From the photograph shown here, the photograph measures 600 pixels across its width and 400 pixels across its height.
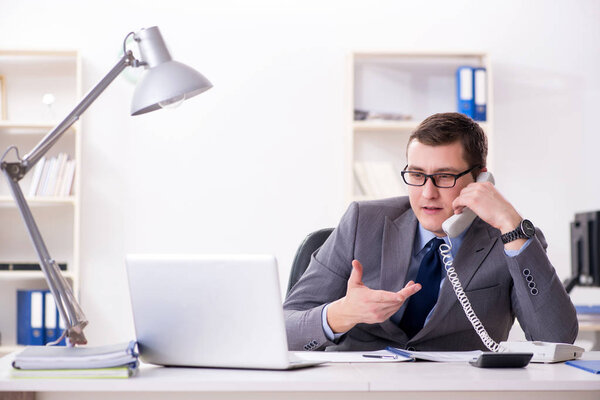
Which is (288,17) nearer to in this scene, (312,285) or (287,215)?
(287,215)

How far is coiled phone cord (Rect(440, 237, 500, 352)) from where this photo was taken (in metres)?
1.74

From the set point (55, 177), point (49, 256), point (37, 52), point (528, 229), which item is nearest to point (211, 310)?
point (49, 256)

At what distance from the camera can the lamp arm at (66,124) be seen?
1398mm

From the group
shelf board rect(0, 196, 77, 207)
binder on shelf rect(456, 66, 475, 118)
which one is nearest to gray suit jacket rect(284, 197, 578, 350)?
binder on shelf rect(456, 66, 475, 118)

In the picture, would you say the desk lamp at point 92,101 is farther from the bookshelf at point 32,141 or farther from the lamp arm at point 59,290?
the bookshelf at point 32,141

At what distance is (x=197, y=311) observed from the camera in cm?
131

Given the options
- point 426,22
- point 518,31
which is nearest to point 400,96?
point 426,22

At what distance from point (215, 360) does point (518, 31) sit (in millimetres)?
3405

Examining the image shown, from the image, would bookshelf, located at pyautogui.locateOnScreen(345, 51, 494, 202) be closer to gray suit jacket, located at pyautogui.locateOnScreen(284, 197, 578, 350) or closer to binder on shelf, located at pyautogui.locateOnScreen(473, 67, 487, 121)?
binder on shelf, located at pyautogui.locateOnScreen(473, 67, 487, 121)

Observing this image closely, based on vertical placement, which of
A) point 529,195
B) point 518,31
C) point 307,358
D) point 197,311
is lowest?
point 307,358

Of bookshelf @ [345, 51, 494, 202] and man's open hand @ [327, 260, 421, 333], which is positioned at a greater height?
bookshelf @ [345, 51, 494, 202]

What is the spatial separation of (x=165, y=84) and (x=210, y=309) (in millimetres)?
470

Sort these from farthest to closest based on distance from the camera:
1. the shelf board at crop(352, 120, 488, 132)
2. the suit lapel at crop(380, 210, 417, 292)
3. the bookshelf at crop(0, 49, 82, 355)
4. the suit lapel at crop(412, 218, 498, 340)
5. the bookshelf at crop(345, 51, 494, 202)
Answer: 1. the bookshelf at crop(345, 51, 494, 202)
2. the bookshelf at crop(0, 49, 82, 355)
3. the shelf board at crop(352, 120, 488, 132)
4. the suit lapel at crop(380, 210, 417, 292)
5. the suit lapel at crop(412, 218, 498, 340)

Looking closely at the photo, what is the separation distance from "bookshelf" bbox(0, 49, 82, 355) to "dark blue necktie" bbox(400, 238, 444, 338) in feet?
8.08
